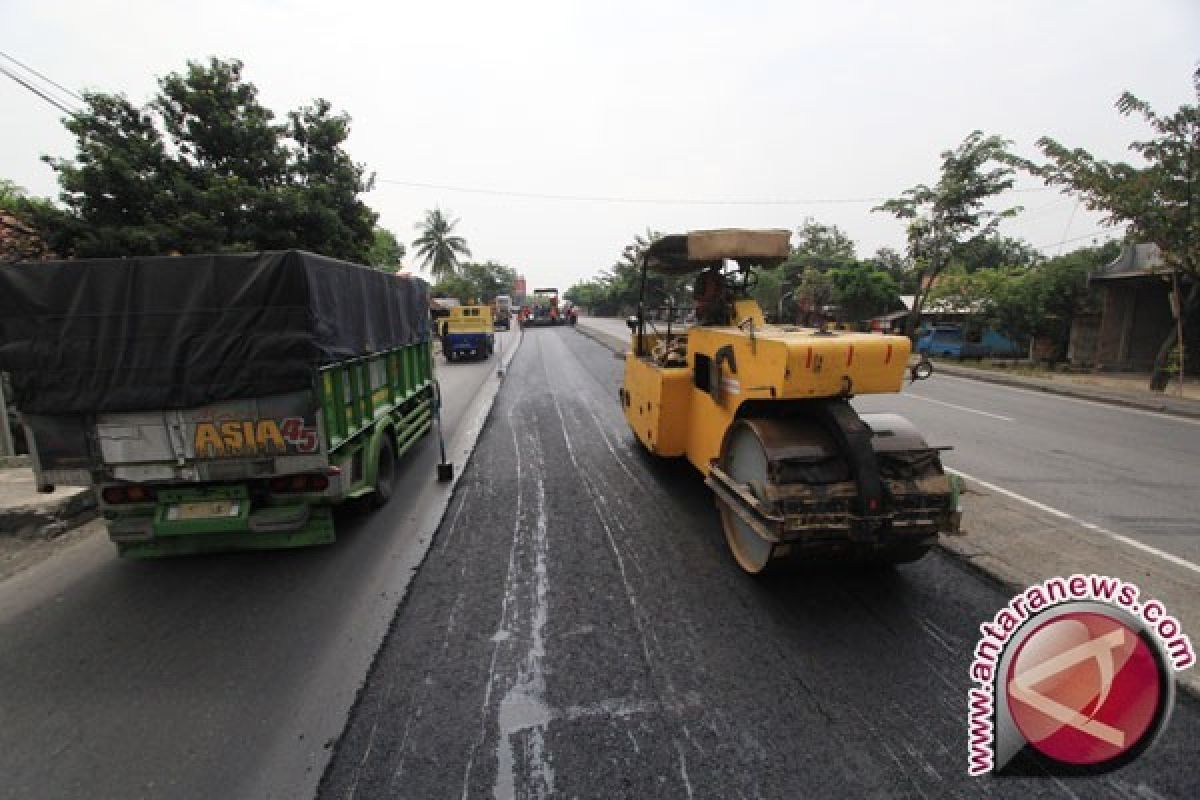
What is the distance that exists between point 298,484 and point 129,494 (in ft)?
3.87

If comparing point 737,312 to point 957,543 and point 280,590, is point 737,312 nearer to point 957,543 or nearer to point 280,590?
point 957,543

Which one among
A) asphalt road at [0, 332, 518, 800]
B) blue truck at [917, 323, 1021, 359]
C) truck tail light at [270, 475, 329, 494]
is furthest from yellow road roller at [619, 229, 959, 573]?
blue truck at [917, 323, 1021, 359]

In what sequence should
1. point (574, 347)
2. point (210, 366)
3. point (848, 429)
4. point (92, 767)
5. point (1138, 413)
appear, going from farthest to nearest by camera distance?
1. point (574, 347)
2. point (1138, 413)
3. point (210, 366)
4. point (848, 429)
5. point (92, 767)

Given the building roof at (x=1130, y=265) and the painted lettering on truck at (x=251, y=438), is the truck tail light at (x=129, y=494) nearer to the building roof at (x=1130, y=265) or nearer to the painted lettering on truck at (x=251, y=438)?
the painted lettering on truck at (x=251, y=438)

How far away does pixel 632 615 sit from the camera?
3389mm

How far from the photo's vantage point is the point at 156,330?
373 centimetres

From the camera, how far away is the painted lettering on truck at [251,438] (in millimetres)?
3760

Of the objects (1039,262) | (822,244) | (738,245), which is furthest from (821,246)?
(738,245)

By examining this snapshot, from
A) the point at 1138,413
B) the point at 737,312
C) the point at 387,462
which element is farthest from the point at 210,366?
the point at 1138,413

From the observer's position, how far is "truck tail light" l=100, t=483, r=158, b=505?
12.7 ft

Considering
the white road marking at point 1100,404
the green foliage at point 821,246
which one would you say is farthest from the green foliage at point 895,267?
the white road marking at point 1100,404

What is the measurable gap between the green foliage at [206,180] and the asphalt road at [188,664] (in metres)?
7.45

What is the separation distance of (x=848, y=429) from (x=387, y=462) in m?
4.61

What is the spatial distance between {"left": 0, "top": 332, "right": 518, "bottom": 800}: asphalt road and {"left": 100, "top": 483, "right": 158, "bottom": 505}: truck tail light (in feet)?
1.97
